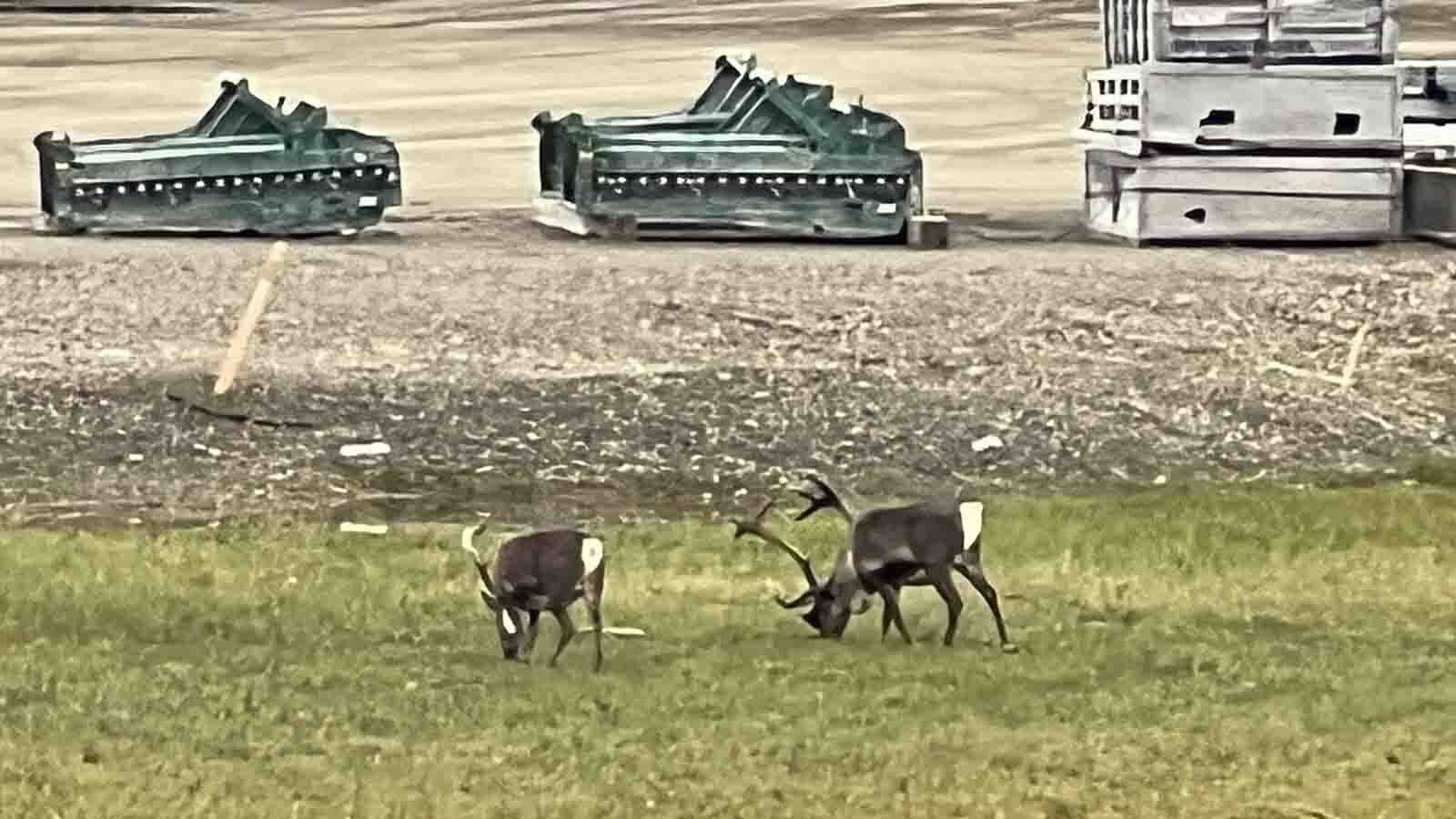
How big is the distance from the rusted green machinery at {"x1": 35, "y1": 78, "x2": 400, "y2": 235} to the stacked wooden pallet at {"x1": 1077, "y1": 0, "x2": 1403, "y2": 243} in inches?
175

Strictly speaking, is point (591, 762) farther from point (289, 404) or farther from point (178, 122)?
point (178, 122)

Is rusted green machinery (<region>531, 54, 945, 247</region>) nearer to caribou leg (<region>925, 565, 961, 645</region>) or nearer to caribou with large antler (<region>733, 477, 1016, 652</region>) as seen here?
caribou with large antler (<region>733, 477, 1016, 652</region>)

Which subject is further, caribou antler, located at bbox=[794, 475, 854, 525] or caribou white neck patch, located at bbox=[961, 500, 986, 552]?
caribou antler, located at bbox=[794, 475, 854, 525]

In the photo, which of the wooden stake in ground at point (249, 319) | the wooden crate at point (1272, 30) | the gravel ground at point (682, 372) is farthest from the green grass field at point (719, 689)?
the wooden crate at point (1272, 30)

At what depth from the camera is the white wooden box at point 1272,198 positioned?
17.8 metres

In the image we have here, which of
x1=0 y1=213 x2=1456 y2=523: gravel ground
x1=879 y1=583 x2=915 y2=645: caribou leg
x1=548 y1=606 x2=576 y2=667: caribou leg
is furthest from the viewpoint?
x1=0 y1=213 x2=1456 y2=523: gravel ground

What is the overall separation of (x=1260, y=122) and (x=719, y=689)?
405 inches

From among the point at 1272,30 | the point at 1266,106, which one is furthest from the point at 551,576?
the point at 1272,30

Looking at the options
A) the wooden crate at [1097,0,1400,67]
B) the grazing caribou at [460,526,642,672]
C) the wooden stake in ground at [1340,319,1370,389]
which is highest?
the wooden crate at [1097,0,1400,67]

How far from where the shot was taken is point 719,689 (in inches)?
325

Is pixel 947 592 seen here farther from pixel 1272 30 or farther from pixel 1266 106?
pixel 1272 30

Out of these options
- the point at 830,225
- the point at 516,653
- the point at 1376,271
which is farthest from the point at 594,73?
the point at 516,653

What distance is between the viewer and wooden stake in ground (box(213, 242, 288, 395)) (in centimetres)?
1388

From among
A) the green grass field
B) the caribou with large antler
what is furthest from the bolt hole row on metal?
the caribou with large antler
